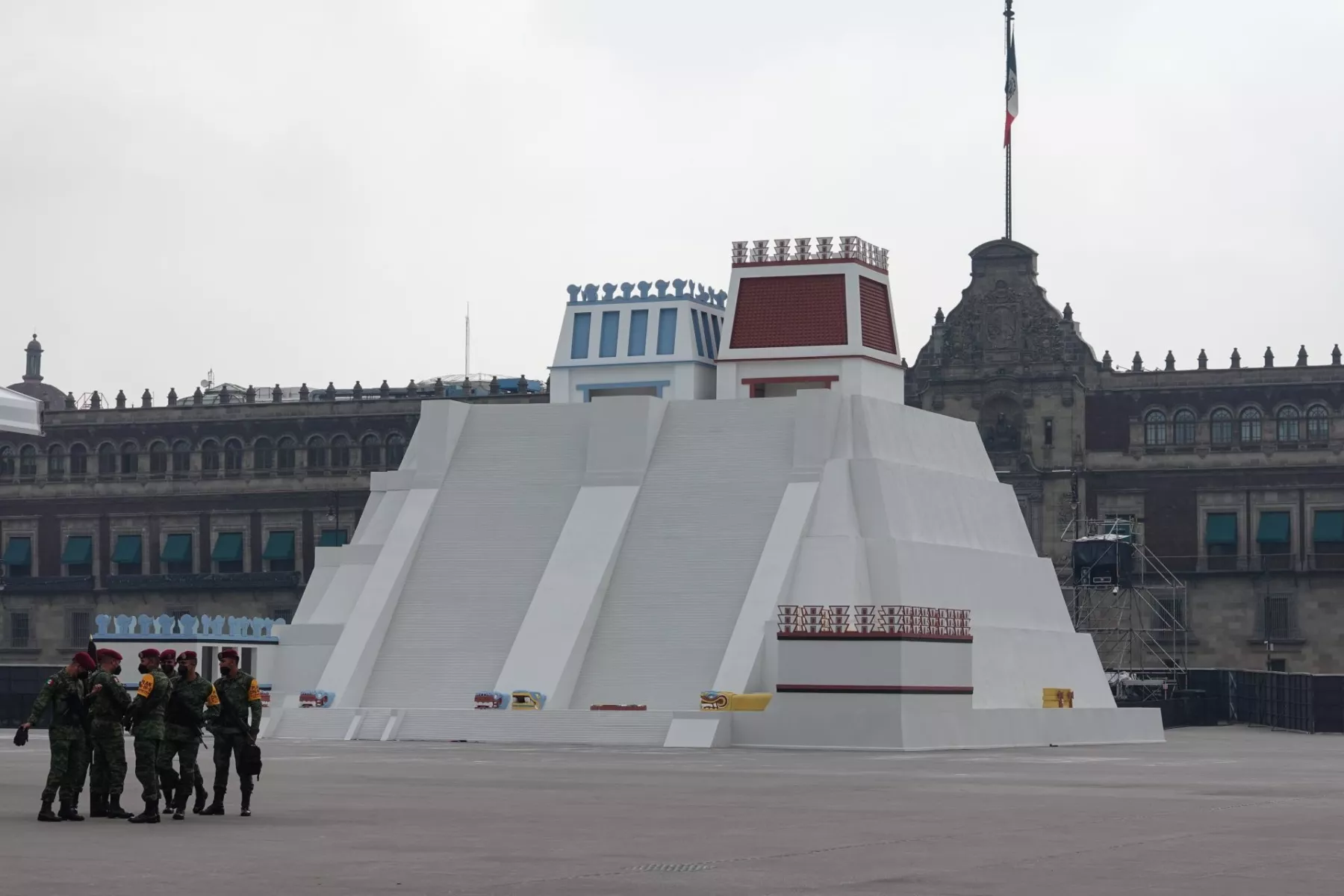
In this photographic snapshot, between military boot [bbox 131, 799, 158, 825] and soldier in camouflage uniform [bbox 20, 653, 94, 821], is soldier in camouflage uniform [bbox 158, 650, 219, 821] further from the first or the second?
soldier in camouflage uniform [bbox 20, 653, 94, 821]

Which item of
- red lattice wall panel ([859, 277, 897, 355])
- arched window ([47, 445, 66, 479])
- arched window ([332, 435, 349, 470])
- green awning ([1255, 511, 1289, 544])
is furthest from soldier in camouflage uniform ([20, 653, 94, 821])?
arched window ([47, 445, 66, 479])

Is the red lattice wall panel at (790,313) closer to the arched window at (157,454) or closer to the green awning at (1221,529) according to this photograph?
the green awning at (1221,529)

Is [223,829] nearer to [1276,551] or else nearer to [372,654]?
[372,654]

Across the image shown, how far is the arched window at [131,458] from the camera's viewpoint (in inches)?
3984

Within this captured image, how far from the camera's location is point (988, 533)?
56.2 metres

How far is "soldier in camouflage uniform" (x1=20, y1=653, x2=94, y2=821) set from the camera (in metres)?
22.1

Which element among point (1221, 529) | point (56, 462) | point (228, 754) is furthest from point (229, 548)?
point (228, 754)

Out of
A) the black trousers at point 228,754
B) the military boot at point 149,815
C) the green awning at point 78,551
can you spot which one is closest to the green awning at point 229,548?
the green awning at point 78,551

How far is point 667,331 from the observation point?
57.0 metres

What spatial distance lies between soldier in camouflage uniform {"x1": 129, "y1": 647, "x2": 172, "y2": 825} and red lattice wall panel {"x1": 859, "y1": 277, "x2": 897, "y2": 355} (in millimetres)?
35630

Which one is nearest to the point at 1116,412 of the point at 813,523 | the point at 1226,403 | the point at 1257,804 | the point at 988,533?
the point at 1226,403

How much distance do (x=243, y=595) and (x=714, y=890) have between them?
277 feet

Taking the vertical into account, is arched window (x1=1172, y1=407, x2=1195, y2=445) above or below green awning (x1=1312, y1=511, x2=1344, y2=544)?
above

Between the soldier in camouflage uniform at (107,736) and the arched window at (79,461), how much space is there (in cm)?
8180
